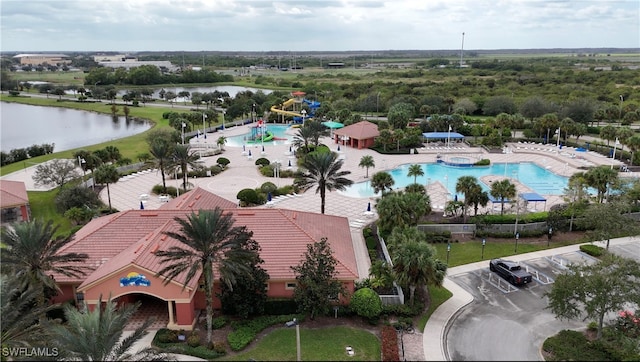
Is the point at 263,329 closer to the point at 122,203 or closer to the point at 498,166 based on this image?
the point at 122,203

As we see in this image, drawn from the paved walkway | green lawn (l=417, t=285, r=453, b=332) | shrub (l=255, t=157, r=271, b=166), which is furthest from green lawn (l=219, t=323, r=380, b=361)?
shrub (l=255, t=157, r=271, b=166)

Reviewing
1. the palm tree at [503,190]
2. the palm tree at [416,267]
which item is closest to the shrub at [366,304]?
the palm tree at [416,267]

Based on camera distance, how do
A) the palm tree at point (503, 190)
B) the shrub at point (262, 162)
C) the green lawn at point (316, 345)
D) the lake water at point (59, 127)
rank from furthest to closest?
1. the lake water at point (59, 127)
2. the shrub at point (262, 162)
3. the palm tree at point (503, 190)
4. the green lawn at point (316, 345)

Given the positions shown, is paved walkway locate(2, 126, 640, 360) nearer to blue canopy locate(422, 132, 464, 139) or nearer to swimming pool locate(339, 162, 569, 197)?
swimming pool locate(339, 162, 569, 197)

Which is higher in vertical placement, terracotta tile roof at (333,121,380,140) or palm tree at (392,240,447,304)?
terracotta tile roof at (333,121,380,140)

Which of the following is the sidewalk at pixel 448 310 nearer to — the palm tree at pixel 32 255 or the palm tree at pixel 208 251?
the palm tree at pixel 208 251

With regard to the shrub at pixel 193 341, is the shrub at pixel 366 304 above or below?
above

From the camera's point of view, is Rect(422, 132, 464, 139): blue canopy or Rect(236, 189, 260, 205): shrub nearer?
Rect(236, 189, 260, 205): shrub

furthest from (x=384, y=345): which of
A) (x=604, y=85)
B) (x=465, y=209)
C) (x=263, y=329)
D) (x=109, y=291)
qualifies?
(x=604, y=85)
